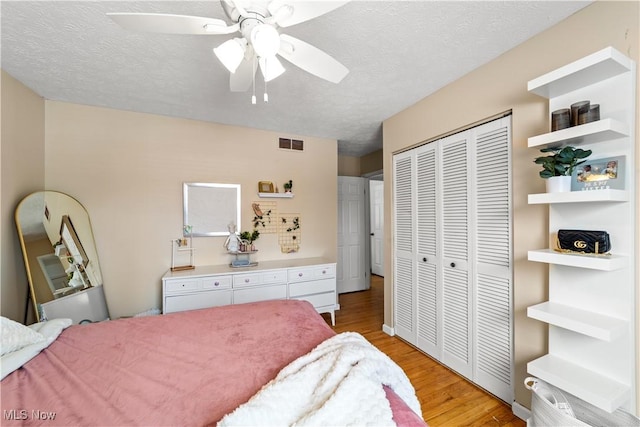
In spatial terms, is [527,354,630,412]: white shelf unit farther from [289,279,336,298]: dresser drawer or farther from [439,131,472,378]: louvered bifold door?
[289,279,336,298]: dresser drawer

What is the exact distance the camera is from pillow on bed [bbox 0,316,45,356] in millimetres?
1255

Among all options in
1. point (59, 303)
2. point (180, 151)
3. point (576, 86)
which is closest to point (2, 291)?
point (59, 303)

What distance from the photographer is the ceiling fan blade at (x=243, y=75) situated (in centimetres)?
131

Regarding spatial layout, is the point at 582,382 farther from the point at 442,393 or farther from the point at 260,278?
the point at 260,278

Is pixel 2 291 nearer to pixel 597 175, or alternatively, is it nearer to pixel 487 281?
pixel 487 281

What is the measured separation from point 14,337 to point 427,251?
293cm

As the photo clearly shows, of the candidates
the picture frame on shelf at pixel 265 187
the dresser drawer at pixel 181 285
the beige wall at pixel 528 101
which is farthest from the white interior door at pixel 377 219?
the dresser drawer at pixel 181 285

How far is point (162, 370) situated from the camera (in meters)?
1.22

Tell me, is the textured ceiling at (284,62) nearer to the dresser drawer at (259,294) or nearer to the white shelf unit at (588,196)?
the white shelf unit at (588,196)

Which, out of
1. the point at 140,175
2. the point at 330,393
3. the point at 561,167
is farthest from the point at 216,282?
the point at 561,167

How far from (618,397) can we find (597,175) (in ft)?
3.60

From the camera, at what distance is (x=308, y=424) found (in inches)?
30.7

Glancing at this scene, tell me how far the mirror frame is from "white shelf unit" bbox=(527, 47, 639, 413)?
9.69ft

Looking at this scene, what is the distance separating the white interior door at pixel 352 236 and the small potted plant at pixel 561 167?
328 cm
